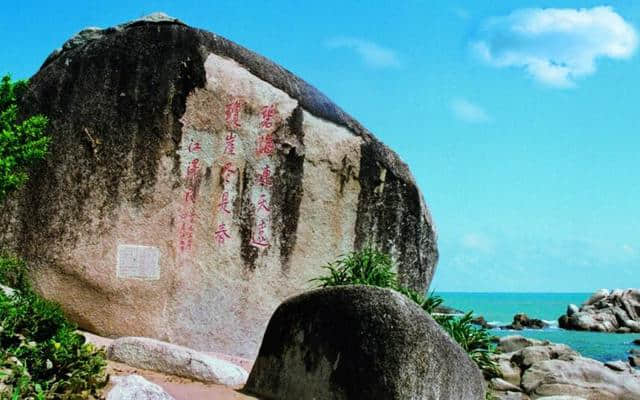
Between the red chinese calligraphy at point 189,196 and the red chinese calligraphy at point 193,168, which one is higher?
the red chinese calligraphy at point 193,168

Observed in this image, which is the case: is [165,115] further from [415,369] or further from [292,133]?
[415,369]

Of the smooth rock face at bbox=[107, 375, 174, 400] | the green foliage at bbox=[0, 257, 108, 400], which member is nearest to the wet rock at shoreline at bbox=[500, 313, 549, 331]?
the green foliage at bbox=[0, 257, 108, 400]

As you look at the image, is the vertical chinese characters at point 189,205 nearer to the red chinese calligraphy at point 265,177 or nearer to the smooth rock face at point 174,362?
the red chinese calligraphy at point 265,177

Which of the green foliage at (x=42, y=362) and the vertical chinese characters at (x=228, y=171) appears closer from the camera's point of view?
the green foliage at (x=42, y=362)

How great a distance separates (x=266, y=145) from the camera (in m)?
9.54

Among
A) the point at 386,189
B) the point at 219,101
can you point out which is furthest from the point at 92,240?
the point at 386,189

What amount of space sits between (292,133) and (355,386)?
4.44 meters

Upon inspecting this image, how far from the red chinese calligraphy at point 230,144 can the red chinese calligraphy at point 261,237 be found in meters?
0.97

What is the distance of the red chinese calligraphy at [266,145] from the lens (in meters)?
9.52

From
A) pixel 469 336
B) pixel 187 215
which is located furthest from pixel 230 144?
pixel 469 336

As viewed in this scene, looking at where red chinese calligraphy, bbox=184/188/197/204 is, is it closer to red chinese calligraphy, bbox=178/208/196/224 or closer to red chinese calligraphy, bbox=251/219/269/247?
red chinese calligraphy, bbox=178/208/196/224

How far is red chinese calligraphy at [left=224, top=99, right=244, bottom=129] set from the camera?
30.8 ft

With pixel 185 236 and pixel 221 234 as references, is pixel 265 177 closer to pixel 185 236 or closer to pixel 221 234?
pixel 221 234

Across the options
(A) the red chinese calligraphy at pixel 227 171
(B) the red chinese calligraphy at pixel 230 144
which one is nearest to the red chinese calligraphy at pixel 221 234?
(A) the red chinese calligraphy at pixel 227 171
